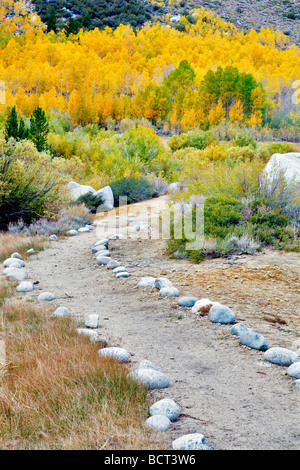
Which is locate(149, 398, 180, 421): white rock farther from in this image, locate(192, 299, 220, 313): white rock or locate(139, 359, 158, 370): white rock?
locate(192, 299, 220, 313): white rock

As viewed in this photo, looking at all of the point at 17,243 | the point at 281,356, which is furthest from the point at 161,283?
the point at 17,243

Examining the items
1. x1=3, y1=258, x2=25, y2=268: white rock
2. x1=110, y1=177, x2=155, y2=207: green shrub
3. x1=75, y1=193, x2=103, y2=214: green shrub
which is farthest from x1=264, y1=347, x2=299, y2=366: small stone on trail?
x1=110, y1=177, x2=155, y2=207: green shrub

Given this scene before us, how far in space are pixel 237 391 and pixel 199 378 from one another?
28 centimetres

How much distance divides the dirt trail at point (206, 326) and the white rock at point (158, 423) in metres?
0.05

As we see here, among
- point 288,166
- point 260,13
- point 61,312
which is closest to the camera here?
point 61,312

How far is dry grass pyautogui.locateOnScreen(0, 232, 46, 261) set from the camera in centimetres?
684

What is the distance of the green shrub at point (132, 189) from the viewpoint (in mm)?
12672

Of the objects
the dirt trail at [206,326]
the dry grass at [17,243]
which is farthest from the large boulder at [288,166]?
the dry grass at [17,243]

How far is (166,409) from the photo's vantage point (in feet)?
7.02

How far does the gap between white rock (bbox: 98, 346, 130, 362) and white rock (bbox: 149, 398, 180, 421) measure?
26.4 inches

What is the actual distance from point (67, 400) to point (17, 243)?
543 cm

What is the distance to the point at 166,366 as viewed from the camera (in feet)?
9.34

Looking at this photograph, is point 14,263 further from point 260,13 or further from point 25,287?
point 260,13

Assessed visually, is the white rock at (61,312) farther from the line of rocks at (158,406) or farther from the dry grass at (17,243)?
the dry grass at (17,243)
